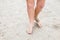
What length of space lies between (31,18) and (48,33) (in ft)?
0.97

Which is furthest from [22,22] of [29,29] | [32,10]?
[32,10]

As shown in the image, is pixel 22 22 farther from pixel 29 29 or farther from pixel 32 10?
pixel 32 10

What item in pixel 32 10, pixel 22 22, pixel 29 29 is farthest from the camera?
pixel 22 22

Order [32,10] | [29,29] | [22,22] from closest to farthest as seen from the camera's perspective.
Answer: [32,10] → [29,29] → [22,22]

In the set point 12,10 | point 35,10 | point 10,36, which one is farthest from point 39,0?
point 12,10

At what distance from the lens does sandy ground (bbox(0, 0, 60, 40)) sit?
207 centimetres

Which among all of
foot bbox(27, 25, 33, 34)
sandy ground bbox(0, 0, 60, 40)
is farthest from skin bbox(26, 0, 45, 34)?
sandy ground bbox(0, 0, 60, 40)

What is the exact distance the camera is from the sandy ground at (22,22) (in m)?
2.07

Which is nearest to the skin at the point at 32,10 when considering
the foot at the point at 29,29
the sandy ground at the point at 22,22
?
the foot at the point at 29,29

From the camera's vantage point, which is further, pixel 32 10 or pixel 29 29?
pixel 29 29

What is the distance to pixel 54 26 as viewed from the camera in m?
2.27

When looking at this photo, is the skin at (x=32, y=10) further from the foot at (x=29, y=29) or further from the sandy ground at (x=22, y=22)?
the sandy ground at (x=22, y=22)

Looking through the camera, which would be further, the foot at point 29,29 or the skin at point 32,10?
the foot at point 29,29

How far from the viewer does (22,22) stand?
2.34m
